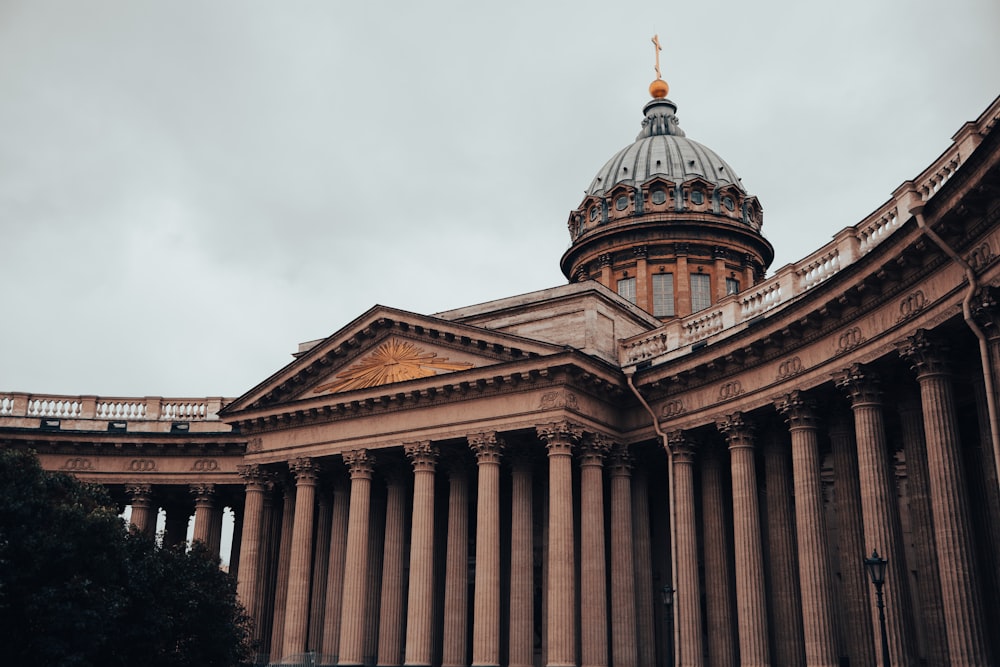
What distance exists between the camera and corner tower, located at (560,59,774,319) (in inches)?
2116

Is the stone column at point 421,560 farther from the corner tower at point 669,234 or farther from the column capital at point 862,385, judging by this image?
the corner tower at point 669,234

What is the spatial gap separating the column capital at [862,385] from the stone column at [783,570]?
18.1ft

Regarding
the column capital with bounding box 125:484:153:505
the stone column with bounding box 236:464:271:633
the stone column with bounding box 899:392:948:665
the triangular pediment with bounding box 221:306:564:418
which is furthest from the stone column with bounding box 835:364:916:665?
the column capital with bounding box 125:484:153:505

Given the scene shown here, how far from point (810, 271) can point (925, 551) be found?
27.4ft

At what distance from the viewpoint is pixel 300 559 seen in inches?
1484

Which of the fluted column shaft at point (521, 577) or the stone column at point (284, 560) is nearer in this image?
the fluted column shaft at point (521, 577)

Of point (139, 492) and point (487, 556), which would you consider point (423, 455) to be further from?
point (139, 492)

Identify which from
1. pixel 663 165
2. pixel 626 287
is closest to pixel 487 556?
pixel 626 287

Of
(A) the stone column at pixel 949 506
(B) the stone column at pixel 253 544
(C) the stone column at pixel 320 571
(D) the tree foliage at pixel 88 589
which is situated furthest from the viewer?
(B) the stone column at pixel 253 544

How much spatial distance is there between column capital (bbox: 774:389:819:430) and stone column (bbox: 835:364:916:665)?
6.09ft

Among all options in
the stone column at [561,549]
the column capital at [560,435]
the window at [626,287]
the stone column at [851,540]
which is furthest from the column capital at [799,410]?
the window at [626,287]

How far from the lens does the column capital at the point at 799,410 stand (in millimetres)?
27547

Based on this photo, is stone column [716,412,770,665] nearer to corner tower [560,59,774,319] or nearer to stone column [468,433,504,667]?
stone column [468,433,504,667]

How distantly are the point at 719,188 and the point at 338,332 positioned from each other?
2799 cm
